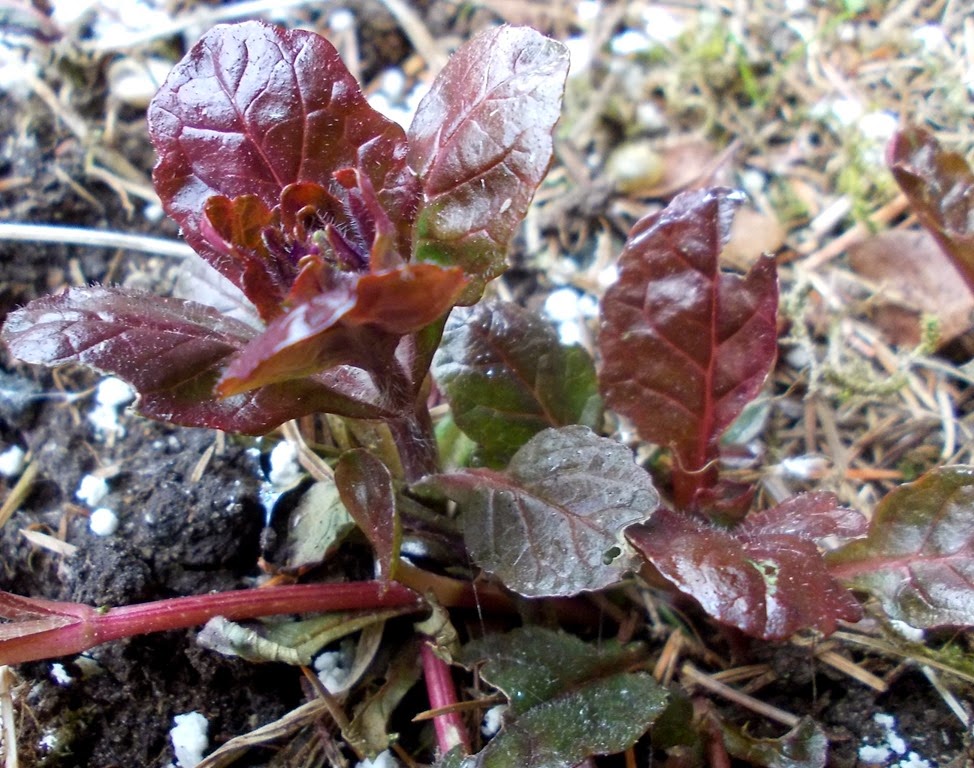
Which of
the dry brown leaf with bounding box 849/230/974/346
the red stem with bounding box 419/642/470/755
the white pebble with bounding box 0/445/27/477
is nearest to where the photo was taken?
the red stem with bounding box 419/642/470/755

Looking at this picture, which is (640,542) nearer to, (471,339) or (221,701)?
(471,339)

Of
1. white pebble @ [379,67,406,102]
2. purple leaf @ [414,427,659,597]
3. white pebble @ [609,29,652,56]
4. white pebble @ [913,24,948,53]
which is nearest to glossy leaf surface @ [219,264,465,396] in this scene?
purple leaf @ [414,427,659,597]

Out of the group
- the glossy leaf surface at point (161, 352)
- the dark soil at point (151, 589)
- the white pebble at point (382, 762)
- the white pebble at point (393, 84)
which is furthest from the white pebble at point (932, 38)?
the white pebble at point (382, 762)

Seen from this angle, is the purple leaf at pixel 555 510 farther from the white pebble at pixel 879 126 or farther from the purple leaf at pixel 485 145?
the white pebble at pixel 879 126

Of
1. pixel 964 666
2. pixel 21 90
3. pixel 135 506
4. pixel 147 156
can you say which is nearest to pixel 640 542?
pixel 964 666

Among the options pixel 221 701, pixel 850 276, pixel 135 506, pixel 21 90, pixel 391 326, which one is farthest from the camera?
pixel 21 90

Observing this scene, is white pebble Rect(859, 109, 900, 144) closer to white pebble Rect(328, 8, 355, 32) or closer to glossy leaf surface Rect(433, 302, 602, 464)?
glossy leaf surface Rect(433, 302, 602, 464)
